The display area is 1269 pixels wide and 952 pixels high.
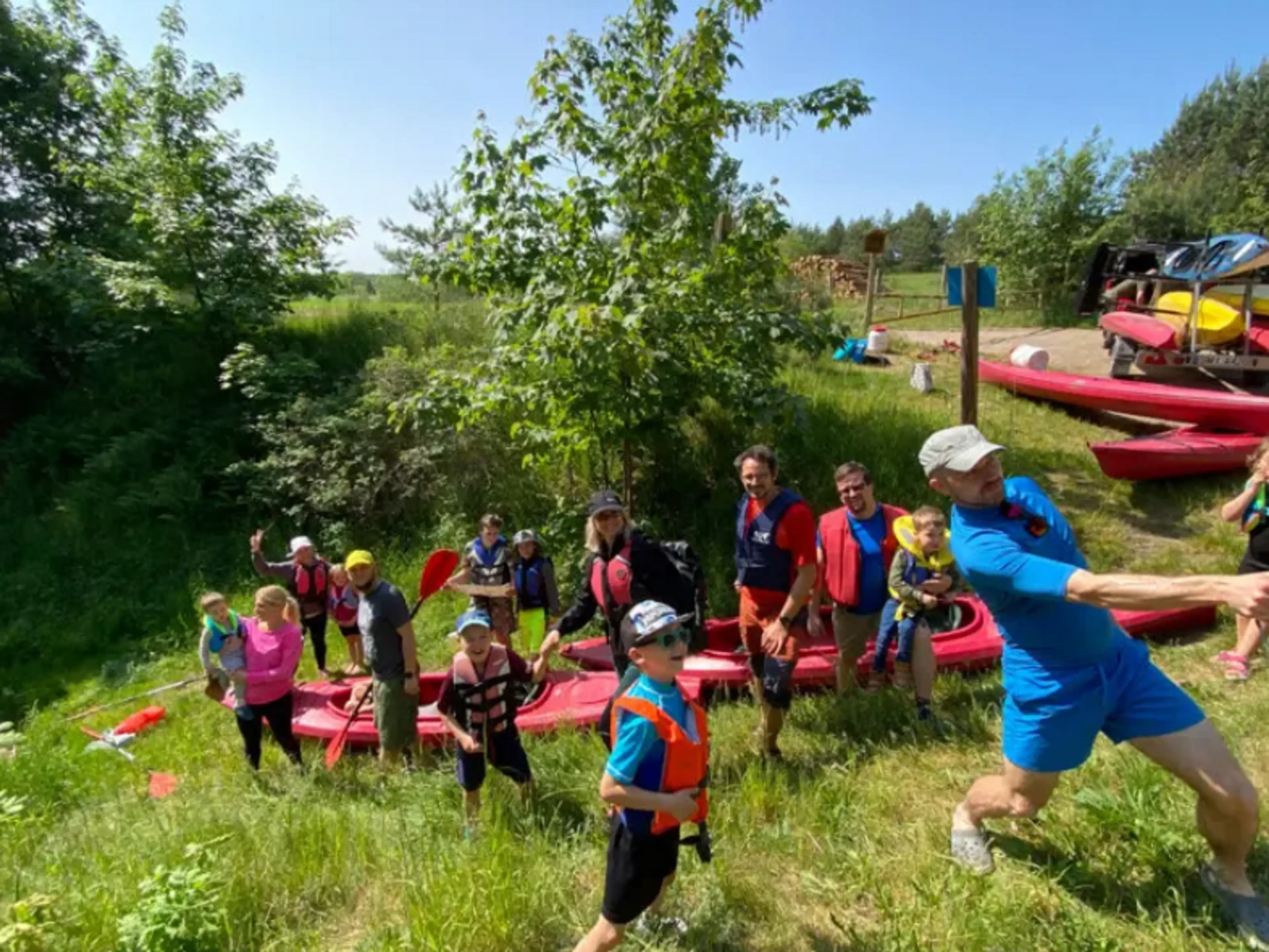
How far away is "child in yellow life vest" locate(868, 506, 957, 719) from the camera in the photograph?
4.12 m

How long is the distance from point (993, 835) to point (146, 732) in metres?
6.53

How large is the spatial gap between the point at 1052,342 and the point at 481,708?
49.9ft

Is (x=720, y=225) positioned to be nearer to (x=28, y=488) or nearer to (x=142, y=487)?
(x=142, y=487)

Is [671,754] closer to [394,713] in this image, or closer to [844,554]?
[844,554]

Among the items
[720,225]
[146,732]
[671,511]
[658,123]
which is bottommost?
[146,732]

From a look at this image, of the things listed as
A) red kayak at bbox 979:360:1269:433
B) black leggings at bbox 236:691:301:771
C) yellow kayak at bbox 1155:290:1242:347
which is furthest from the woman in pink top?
yellow kayak at bbox 1155:290:1242:347

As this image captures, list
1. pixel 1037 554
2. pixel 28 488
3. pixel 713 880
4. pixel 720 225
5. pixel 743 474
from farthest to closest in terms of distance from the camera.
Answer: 1. pixel 28 488
2. pixel 720 225
3. pixel 743 474
4. pixel 713 880
5. pixel 1037 554

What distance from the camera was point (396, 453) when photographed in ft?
30.3

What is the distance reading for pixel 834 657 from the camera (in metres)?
4.96

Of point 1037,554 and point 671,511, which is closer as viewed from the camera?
point 1037,554

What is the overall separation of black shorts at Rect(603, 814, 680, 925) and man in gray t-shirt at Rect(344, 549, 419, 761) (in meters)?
2.39

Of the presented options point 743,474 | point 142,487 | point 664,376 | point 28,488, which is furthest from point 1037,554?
point 28,488

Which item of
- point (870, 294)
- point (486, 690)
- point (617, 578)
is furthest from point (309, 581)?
point (870, 294)

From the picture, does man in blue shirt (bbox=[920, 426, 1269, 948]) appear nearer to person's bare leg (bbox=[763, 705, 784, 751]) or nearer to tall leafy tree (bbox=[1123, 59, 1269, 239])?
person's bare leg (bbox=[763, 705, 784, 751])
